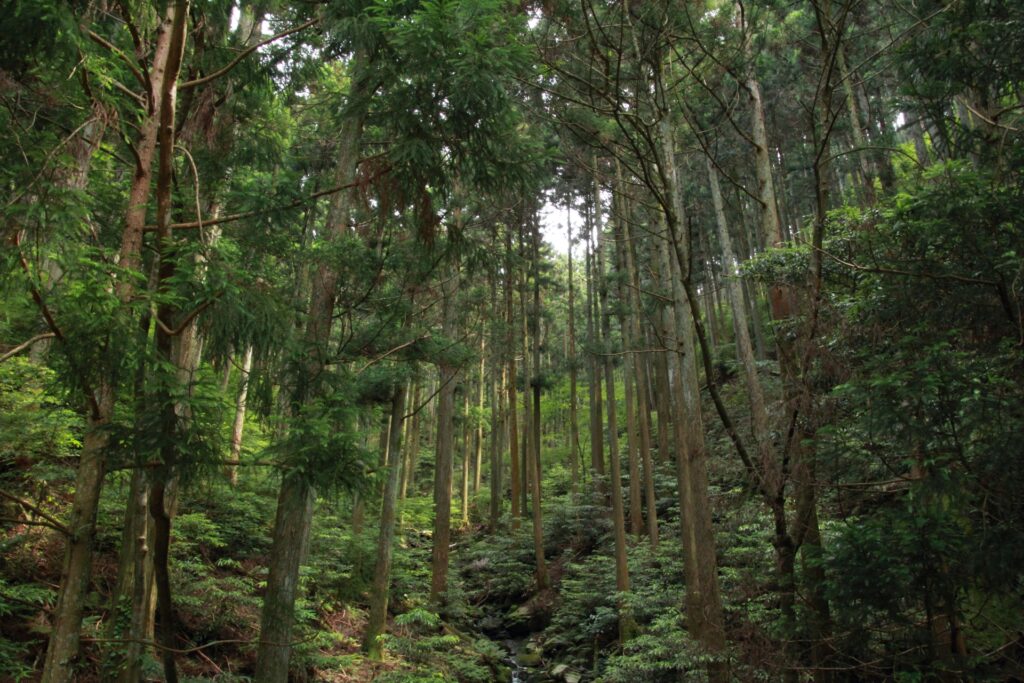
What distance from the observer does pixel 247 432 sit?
1450cm

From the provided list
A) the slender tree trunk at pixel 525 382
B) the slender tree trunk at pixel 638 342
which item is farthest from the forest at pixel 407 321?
the slender tree trunk at pixel 525 382

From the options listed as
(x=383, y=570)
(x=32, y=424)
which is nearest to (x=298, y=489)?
(x=32, y=424)

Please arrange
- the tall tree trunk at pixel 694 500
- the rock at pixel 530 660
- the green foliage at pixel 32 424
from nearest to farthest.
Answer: the green foliage at pixel 32 424 < the tall tree trunk at pixel 694 500 < the rock at pixel 530 660

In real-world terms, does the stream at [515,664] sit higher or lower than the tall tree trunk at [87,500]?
lower

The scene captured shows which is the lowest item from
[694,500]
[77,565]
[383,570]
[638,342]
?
[383,570]

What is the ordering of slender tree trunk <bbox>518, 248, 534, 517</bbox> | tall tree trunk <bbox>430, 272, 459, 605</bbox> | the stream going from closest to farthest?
the stream < tall tree trunk <bbox>430, 272, 459, 605</bbox> < slender tree trunk <bbox>518, 248, 534, 517</bbox>

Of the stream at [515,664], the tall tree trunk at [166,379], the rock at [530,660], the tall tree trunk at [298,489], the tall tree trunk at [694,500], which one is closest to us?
the tall tree trunk at [166,379]

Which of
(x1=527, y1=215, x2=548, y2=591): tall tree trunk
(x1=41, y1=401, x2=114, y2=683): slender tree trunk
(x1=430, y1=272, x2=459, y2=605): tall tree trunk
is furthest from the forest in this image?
(x1=527, y1=215, x2=548, y2=591): tall tree trunk

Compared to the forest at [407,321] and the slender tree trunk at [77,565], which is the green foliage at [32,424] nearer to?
the forest at [407,321]

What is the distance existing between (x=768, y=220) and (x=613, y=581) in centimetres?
851

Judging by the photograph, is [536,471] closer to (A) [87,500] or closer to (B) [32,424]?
(B) [32,424]

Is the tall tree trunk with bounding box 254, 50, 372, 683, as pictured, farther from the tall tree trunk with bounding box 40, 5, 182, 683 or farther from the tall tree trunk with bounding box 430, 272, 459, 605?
the tall tree trunk with bounding box 430, 272, 459, 605

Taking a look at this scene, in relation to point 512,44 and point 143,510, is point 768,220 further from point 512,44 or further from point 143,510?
point 143,510

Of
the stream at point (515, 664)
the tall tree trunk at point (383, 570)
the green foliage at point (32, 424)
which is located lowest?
the stream at point (515, 664)
